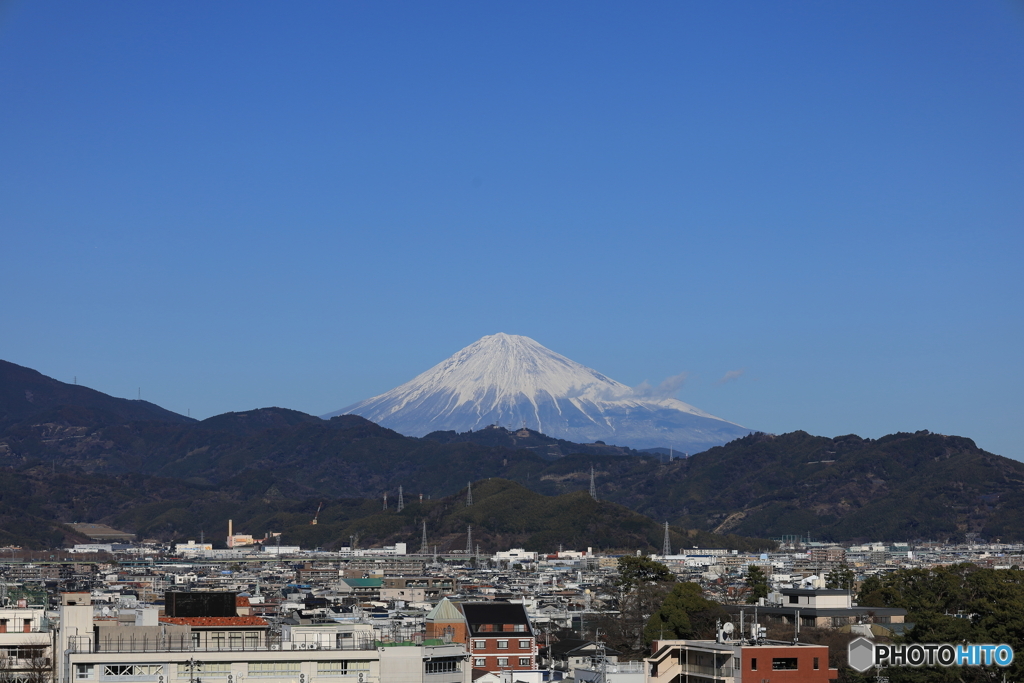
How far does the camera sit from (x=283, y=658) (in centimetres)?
4225

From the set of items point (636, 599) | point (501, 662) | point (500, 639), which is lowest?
point (501, 662)

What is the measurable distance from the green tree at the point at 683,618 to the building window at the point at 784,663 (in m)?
24.9

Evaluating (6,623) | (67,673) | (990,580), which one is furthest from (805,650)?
(990,580)

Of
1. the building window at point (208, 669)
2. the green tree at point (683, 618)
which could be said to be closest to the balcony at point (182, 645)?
the building window at point (208, 669)

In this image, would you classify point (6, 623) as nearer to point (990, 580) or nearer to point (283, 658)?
point (283, 658)

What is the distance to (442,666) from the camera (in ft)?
151

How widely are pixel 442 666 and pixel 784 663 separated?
11025 millimetres

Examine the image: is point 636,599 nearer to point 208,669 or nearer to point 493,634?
point 493,634

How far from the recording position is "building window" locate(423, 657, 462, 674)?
4528 cm

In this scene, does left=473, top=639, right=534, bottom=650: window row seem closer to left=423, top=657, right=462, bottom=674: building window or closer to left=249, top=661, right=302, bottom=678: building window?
left=423, top=657, right=462, bottom=674: building window

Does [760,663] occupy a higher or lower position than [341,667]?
lower

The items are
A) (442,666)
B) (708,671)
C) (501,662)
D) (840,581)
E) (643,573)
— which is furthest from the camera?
(840,581)

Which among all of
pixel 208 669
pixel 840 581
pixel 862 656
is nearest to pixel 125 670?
pixel 208 669

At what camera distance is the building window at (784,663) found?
46.8m
